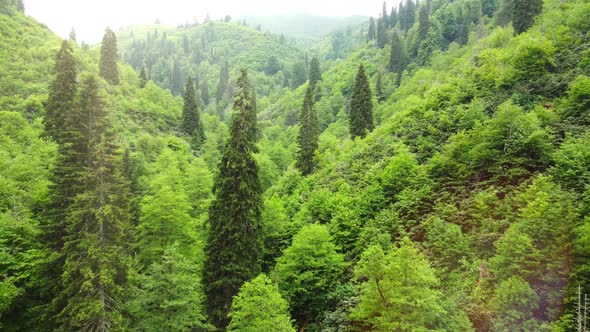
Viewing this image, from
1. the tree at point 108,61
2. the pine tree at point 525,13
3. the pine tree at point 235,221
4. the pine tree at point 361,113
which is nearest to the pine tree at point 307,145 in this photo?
the pine tree at point 361,113

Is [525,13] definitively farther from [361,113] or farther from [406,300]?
[406,300]

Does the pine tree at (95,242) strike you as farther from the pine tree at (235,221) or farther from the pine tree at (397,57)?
the pine tree at (397,57)

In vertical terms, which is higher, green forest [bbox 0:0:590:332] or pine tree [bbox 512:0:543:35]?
pine tree [bbox 512:0:543:35]

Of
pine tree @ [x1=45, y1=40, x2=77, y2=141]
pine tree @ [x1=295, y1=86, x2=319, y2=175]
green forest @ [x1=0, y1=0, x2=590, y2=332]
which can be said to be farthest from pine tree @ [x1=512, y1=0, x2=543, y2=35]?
pine tree @ [x1=45, y1=40, x2=77, y2=141]

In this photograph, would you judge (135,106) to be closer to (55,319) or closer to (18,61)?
Result: (18,61)

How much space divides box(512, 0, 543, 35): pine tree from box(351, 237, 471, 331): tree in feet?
177

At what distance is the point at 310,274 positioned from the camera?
88.2 ft

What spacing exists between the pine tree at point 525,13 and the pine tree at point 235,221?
50108mm

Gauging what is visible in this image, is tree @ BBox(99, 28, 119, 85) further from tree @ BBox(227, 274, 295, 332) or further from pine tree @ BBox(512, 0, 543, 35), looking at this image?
pine tree @ BBox(512, 0, 543, 35)

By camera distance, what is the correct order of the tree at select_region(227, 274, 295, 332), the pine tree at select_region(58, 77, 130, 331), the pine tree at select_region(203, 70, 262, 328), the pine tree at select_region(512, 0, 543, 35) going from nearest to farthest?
the tree at select_region(227, 274, 295, 332), the pine tree at select_region(58, 77, 130, 331), the pine tree at select_region(203, 70, 262, 328), the pine tree at select_region(512, 0, 543, 35)

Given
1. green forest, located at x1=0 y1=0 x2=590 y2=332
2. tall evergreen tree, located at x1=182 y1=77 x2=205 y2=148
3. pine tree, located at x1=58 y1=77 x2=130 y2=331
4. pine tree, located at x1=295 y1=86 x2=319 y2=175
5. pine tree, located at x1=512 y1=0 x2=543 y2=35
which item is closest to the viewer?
green forest, located at x1=0 y1=0 x2=590 y2=332

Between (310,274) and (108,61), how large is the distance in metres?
71.9

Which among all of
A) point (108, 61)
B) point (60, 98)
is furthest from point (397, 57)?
point (60, 98)

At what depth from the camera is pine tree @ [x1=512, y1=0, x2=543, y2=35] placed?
5666 centimetres
